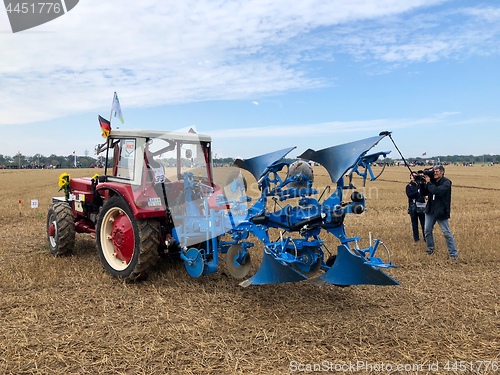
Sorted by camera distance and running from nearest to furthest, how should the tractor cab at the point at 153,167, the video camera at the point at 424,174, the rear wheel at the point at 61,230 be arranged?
1. the tractor cab at the point at 153,167
2. the rear wheel at the point at 61,230
3. the video camera at the point at 424,174

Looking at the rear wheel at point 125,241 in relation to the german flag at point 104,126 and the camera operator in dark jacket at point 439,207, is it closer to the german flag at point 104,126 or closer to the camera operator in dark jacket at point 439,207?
the german flag at point 104,126

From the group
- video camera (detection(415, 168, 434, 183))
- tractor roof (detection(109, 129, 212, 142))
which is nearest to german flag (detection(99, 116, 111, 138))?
tractor roof (detection(109, 129, 212, 142))

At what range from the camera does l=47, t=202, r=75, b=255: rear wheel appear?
6.86 metres

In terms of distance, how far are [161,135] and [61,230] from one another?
2539 mm

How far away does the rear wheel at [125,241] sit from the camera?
532 centimetres

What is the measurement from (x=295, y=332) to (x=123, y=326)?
5.58ft

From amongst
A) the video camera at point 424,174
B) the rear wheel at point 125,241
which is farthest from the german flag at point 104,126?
the video camera at point 424,174

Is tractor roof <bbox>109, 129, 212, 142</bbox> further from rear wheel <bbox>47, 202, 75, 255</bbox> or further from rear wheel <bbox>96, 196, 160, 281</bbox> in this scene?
rear wheel <bbox>47, 202, 75, 255</bbox>

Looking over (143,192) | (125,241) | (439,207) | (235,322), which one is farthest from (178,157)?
(439,207)

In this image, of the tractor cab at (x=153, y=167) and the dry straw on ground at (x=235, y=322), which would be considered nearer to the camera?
the dry straw on ground at (x=235, y=322)

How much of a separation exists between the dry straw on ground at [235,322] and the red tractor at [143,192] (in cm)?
41

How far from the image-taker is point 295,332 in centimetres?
411

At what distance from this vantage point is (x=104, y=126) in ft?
19.4

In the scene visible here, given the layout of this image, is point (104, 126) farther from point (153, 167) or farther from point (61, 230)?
point (61, 230)
